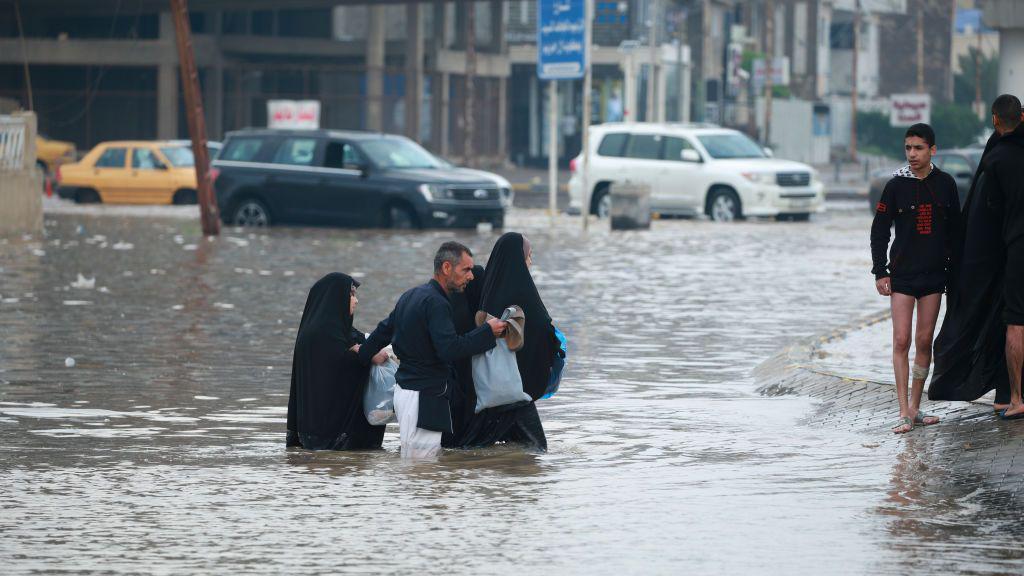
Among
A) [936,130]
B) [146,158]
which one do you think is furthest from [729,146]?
[936,130]

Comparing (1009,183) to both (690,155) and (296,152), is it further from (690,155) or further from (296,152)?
(690,155)

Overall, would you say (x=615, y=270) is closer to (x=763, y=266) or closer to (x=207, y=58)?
(x=763, y=266)

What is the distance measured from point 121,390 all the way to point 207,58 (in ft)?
151

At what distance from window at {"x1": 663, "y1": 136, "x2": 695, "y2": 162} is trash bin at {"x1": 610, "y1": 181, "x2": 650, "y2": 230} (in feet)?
11.2

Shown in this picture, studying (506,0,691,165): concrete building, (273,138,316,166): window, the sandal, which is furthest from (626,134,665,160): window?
(506,0,691,165): concrete building

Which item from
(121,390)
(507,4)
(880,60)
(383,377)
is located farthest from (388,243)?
(880,60)

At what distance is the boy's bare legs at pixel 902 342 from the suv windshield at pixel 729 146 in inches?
972

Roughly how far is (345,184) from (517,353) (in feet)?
69.0

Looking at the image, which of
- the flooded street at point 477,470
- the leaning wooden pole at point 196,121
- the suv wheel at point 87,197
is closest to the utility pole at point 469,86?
the suv wheel at point 87,197

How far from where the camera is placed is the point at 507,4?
6631 centimetres

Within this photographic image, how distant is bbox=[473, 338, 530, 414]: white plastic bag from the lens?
9828 millimetres

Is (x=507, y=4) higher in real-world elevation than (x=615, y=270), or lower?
higher

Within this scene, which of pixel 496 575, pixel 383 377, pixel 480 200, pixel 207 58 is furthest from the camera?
pixel 207 58

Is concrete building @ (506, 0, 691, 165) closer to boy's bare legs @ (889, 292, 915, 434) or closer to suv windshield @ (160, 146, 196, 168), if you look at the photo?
suv windshield @ (160, 146, 196, 168)
